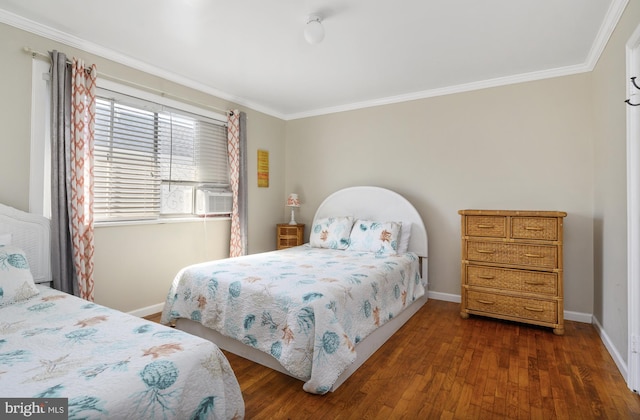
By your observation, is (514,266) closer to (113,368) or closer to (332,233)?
(332,233)

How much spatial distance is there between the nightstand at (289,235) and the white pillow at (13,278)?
275 centimetres

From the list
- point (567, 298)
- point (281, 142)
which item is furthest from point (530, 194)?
point (281, 142)

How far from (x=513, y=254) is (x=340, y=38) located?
2465 mm

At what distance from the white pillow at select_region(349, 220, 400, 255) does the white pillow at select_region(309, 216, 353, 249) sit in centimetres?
10

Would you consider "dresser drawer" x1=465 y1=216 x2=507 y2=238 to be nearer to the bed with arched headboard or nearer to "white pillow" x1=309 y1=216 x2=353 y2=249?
"white pillow" x1=309 y1=216 x2=353 y2=249

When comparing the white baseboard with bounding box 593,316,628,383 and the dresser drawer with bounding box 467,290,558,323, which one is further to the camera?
the dresser drawer with bounding box 467,290,558,323

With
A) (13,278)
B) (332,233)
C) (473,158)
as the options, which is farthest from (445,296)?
(13,278)

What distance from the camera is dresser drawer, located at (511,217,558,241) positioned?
2811 mm

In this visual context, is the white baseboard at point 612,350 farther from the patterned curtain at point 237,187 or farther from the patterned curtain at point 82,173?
the patterned curtain at point 82,173

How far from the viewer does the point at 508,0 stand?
83.2 inches

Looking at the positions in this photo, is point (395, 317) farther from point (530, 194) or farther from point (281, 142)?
point (281, 142)

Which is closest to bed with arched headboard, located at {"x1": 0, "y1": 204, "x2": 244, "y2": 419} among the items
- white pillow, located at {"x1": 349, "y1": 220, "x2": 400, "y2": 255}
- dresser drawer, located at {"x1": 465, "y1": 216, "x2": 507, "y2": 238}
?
white pillow, located at {"x1": 349, "y1": 220, "x2": 400, "y2": 255}

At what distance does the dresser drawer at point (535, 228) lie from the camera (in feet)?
9.22

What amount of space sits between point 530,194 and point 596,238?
660mm
